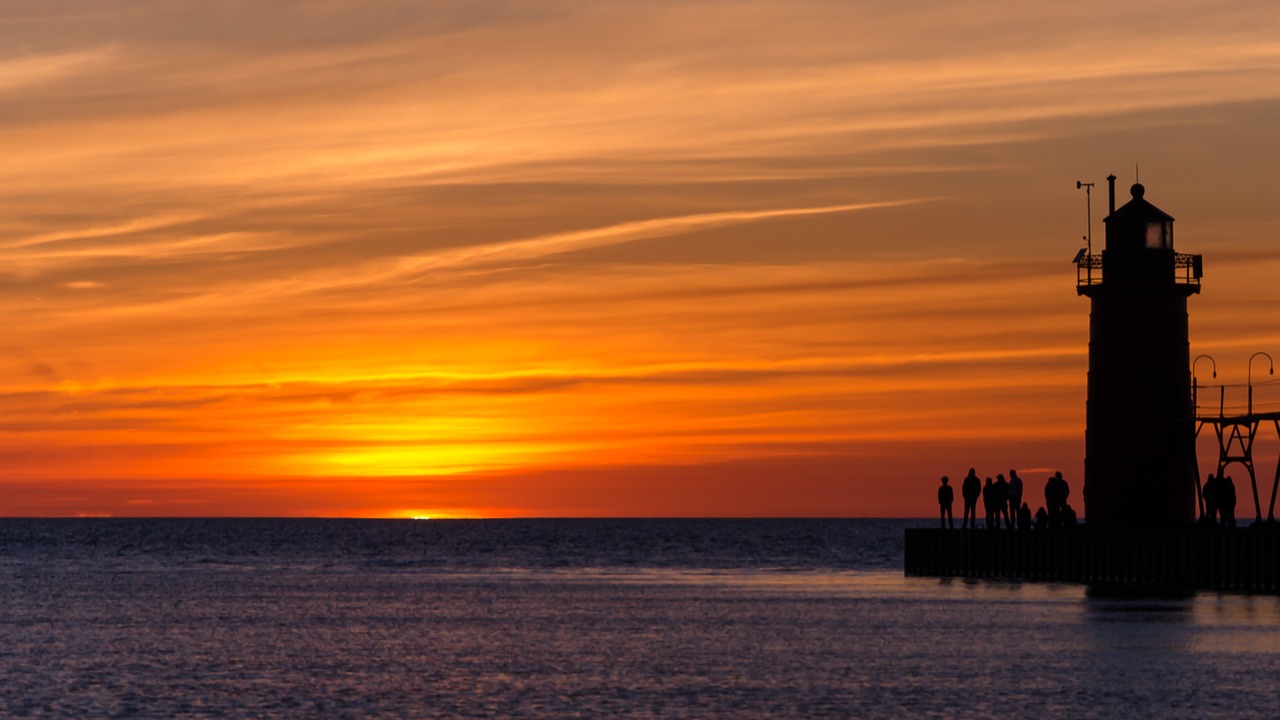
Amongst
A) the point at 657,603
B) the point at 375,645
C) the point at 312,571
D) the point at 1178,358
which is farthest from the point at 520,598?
the point at 312,571

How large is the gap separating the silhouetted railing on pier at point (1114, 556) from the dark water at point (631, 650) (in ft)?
5.88

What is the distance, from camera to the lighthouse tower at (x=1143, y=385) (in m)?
50.4

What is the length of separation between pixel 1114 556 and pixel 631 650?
72.9 ft

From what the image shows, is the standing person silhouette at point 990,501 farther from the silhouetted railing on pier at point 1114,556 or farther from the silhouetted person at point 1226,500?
the silhouetted person at point 1226,500

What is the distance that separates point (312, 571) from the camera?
72562mm

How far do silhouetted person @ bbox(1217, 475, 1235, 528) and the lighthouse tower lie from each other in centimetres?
134

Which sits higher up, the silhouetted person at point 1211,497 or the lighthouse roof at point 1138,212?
the lighthouse roof at point 1138,212

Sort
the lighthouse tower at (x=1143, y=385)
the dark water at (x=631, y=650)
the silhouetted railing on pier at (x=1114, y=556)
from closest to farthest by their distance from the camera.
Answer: the dark water at (x=631, y=650) → the silhouetted railing on pier at (x=1114, y=556) → the lighthouse tower at (x=1143, y=385)

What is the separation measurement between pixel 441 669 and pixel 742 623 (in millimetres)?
10313

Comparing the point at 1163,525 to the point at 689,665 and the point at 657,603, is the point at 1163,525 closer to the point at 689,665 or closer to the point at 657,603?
the point at 657,603

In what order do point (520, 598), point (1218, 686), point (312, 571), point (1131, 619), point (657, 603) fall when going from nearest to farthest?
1. point (1218, 686)
2. point (1131, 619)
3. point (657, 603)
4. point (520, 598)
5. point (312, 571)

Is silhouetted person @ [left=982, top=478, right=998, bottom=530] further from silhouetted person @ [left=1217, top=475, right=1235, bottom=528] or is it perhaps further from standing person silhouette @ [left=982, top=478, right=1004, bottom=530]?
silhouetted person @ [left=1217, top=475, right=1235, bottom=528]

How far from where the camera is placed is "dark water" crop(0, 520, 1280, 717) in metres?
24.9

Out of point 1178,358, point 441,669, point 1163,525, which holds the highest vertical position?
point 1178,358
